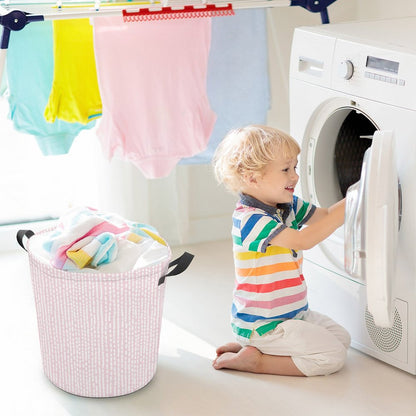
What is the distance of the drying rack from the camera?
1.98 m

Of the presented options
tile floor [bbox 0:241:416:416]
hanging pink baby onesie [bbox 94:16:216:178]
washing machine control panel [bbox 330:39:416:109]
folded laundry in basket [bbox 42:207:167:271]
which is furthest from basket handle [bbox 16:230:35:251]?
washing machine control panel [bbox 330:39:416:109]

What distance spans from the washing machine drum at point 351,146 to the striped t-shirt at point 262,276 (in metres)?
0.22

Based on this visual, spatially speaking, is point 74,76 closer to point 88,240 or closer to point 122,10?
point 122,10

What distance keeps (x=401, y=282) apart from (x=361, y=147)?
423 mm

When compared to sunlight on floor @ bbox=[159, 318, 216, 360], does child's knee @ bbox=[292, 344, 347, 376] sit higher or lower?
higher

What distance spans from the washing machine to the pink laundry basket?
479mm

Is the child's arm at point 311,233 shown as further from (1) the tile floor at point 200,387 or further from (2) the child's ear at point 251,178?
(1) the tile floor at point 200,387

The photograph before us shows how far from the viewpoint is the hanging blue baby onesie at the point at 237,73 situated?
255 cm

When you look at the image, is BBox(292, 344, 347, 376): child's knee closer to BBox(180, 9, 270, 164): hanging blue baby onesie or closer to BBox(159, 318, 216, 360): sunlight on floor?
BBox(159, 318, 216, 360): sunlight on floor

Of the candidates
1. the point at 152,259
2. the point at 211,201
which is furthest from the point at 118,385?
the point at 211,201

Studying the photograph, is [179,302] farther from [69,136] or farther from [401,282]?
[401,282]

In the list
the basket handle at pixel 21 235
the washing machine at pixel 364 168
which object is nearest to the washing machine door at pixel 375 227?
the washing machine at pixel 364 168

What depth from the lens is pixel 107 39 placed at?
2242mm

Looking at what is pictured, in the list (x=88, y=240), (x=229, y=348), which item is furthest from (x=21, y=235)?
(x=229, y=348)
